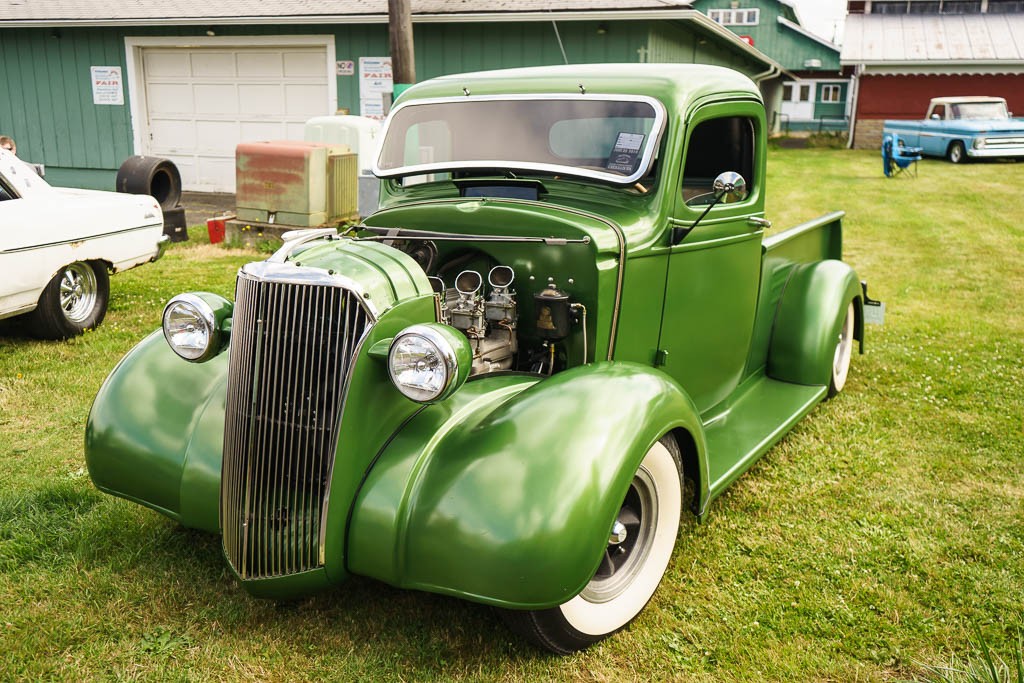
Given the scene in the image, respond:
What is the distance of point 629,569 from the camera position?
9.68ft

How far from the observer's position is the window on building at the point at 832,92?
32688mm

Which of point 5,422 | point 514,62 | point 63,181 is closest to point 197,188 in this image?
point 63,181

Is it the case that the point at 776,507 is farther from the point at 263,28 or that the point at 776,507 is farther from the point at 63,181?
the point at 63,181

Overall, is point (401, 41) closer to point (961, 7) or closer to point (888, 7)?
point (888, 7)

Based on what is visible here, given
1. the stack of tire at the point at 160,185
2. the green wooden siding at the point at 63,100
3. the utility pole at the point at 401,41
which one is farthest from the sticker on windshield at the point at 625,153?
the green wooden siding at the point at 63,100

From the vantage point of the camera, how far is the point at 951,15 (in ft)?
94.8

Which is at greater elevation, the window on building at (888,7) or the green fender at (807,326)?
the window on building at (888,7)

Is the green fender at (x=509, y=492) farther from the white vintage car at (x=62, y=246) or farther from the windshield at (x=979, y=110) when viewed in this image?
the windshield at (x=979, y=110)

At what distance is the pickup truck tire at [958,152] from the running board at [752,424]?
18.6m

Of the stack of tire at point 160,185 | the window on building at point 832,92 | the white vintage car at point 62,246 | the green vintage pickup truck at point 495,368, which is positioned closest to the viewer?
the green vintage pickup truck at point 495,368

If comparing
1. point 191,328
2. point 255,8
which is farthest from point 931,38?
point 191,328

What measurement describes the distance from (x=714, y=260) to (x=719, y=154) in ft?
2.13

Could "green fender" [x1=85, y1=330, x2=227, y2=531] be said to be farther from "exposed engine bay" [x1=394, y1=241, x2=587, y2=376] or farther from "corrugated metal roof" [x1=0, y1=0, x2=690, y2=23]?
"corrugated metal roof" [x1=0, y1=0, x2=690, y2=23]

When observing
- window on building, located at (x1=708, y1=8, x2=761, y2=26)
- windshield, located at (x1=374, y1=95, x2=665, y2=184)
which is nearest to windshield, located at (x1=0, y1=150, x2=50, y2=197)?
windshield, located at (x1=374, y1=95, x2=665, y2=184)
